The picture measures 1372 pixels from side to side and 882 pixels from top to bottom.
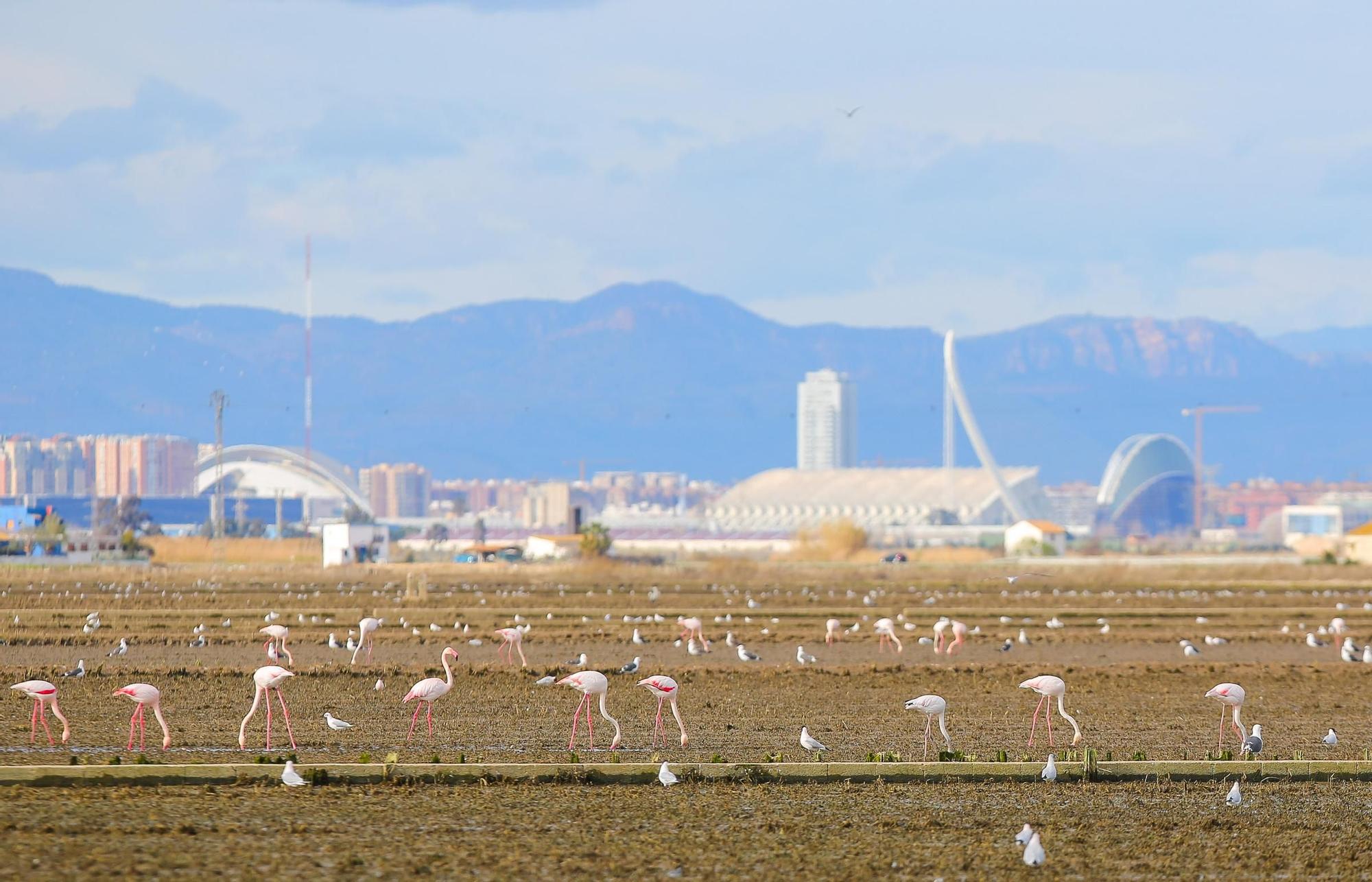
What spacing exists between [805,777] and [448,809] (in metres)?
3.18

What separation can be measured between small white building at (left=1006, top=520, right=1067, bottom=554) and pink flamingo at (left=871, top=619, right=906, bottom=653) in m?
75.5

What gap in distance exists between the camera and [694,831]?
45.0ft

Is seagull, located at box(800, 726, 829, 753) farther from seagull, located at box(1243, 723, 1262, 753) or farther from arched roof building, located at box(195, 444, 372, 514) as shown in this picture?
arched roof building, located at box(195, 444, 372, 514)

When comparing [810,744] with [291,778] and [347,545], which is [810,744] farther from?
[347,545]

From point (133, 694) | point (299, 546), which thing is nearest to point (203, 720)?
point (133, 694)

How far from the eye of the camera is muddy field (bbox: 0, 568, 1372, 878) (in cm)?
1295

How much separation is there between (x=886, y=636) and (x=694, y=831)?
2115 centimetres

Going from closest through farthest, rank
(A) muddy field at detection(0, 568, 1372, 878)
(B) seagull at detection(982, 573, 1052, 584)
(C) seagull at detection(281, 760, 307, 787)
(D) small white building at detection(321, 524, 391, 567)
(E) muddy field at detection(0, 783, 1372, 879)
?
(E) muddy field at detection(0, 783, 1372, 879) < (A) muddy field at detection(0, 568, 1372, 878) < (C) seagull at detection(281, 760, 307, 787) < (B) seagull at detection(982, 573, 1052, 584) < (D) small white building at detection(321, 524, 391, 567)

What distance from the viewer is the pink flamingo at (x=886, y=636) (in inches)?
1232

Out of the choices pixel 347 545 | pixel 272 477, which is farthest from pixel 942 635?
pixel 272 477

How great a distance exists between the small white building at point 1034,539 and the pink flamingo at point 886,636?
7546cm

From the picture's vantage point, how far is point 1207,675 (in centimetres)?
2700

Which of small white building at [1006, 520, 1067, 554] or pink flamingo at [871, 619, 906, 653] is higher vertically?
small white building at [1006, 520, 1067, 554]

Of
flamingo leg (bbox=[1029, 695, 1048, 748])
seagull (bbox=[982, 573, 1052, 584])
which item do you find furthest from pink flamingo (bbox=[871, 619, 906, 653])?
seagull (bbox=[982, 573, 1052, 584])
